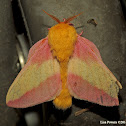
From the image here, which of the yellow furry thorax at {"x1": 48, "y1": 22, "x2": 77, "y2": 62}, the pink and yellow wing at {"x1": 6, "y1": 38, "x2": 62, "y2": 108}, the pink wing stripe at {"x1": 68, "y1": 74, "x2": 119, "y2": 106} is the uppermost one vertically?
the yellow furry thorax at {"x1": 48, "y1": 22, "x2": 77, "y2": 62}

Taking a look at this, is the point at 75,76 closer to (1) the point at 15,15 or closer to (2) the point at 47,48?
(2) the point at 47,48

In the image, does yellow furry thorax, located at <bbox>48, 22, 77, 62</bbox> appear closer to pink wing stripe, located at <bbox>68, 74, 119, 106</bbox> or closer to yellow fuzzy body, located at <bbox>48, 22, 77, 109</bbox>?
yellow fuzzy body, located at <bbox>48, 22, 77, 109</bbox>

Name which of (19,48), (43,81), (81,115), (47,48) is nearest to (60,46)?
(47,48)

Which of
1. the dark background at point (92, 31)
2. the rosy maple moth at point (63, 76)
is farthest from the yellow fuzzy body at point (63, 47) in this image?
the dark background at point (92, 31)

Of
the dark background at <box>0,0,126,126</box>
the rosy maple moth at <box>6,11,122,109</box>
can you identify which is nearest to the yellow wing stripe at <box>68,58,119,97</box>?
the rosy maple moth at <box>6,11,122,109</box>

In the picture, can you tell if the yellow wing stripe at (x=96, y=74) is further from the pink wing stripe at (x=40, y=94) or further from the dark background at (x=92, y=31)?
the dark background at (x=92, y=31)

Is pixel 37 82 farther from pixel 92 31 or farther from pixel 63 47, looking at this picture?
pixel 92 31

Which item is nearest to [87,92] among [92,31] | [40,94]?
[40,94]
